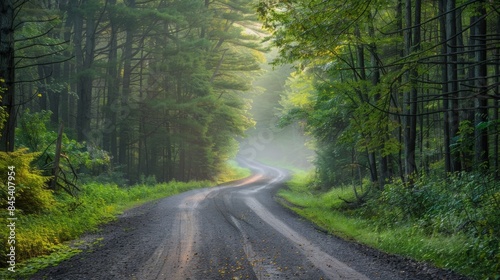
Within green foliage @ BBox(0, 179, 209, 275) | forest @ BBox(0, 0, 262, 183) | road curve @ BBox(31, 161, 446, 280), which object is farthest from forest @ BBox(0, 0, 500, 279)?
road curve @ BBox(31, 161, 446, 280)

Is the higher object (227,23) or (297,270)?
(227,23)

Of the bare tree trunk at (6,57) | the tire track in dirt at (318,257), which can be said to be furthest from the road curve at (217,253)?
the bare tree trunk at (6,57)

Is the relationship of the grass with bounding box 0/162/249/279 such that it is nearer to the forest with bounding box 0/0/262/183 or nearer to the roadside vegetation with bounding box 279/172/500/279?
the forest with bounding box 0/0/262/183

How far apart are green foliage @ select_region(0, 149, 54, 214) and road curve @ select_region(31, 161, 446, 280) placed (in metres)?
1.58

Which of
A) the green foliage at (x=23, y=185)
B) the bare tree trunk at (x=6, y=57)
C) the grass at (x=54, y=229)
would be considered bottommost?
the grass at (x=54, y=229)

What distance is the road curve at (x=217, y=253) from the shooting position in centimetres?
650

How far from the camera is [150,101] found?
86.9ft

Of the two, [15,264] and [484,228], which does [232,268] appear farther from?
[484,228]

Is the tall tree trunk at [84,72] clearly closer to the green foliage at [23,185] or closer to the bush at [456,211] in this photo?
the green foliage at [23,185]

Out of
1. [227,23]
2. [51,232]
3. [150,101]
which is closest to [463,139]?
[51,232]

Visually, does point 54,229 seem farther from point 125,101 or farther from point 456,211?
point 125,101

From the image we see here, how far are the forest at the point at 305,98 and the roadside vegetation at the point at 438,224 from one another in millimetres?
50

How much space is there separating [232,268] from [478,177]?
21.1 ft

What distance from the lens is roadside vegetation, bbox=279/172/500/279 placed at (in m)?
6.71
